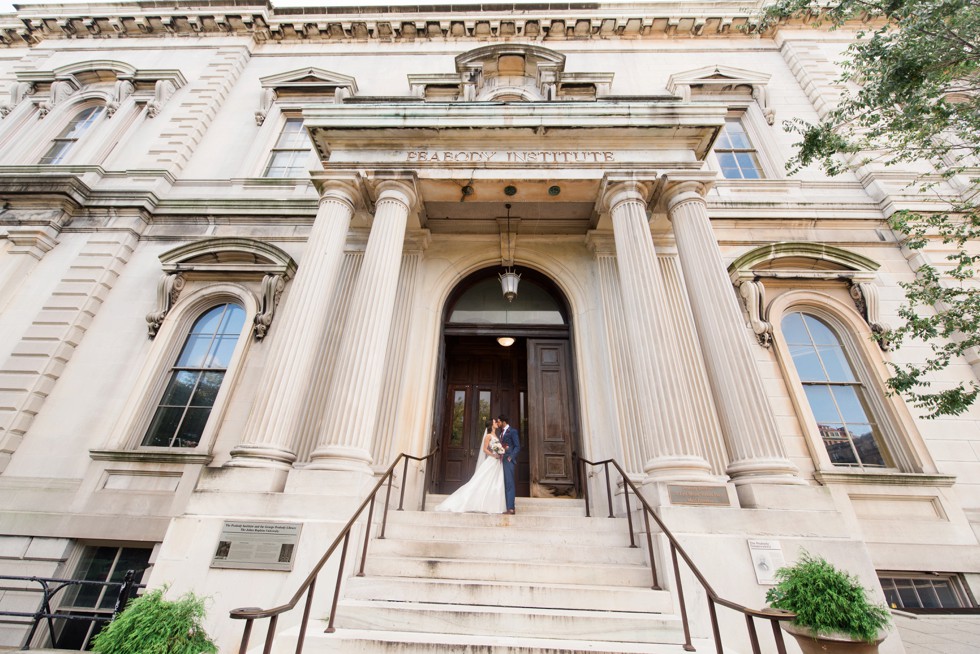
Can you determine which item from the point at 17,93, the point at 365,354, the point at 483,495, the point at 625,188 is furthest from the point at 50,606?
the point at 17,93

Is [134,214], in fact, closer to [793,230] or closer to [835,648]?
[835,648]

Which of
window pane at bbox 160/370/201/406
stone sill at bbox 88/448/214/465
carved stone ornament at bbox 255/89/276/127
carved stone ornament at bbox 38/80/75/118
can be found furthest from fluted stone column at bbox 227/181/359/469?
carved stone ornament at bbox 38/80/75/118

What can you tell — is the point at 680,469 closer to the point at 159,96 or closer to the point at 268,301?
the point at 268,301

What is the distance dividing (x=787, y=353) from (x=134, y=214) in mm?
13458

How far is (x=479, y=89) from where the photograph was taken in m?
11.2

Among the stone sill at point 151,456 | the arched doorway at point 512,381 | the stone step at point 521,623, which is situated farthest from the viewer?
the arched doorway at point 512,381

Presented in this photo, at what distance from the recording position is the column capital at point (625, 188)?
21.9 ft

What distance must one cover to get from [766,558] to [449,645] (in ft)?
10.9

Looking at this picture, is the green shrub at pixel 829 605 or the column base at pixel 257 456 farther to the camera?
the column base at pixel 257 456

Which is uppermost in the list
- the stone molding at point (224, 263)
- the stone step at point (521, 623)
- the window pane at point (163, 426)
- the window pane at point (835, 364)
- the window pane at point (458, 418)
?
the stone molding at point (224, 263)

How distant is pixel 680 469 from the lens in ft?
15.7

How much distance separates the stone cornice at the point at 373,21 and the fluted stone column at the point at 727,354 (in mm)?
8956

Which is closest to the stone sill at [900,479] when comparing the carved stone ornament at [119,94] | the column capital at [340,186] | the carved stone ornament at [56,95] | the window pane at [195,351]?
the column capital at [340,186]

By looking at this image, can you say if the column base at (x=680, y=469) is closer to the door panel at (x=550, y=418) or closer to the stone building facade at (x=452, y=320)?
the stone building facade at (x=452, y=320)
